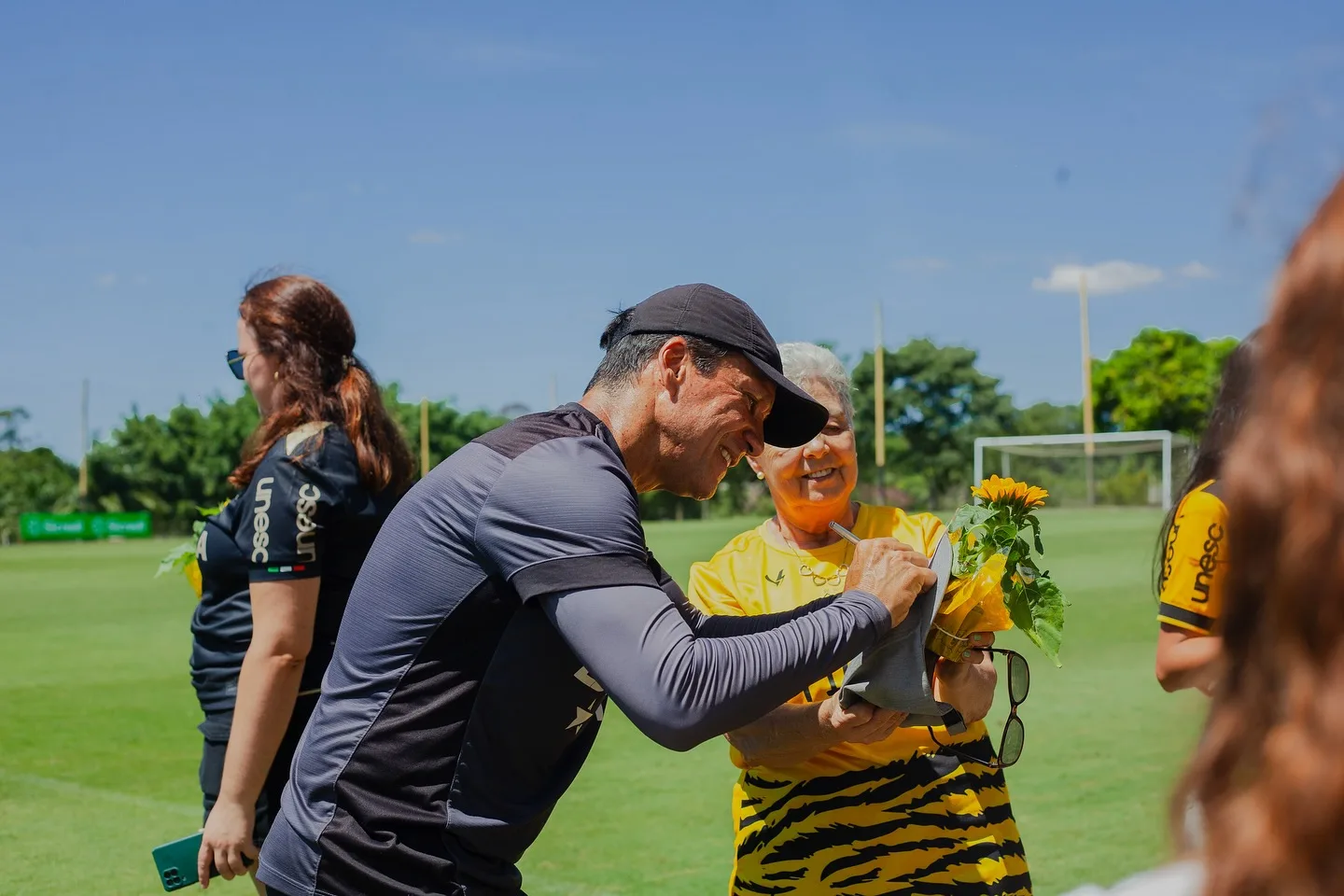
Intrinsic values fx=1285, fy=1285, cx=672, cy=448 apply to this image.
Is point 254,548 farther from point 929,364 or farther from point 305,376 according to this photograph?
point 929,364

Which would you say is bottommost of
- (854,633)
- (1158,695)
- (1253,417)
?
(1158,695)

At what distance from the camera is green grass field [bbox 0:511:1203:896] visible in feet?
20.7

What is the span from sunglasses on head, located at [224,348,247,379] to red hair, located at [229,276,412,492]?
120 mm

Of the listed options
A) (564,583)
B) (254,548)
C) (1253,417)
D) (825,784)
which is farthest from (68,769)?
(1253,417)

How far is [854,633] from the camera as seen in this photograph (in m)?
2.29

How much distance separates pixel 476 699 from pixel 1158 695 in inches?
387

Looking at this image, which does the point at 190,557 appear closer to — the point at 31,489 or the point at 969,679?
the point at 969,679

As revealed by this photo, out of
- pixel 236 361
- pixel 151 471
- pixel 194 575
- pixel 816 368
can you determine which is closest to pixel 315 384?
pixel 236 361

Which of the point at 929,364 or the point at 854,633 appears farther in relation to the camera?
the point at 929,364

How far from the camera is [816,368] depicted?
139 inches

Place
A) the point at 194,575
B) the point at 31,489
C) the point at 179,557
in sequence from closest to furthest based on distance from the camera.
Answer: the point at 194,575 < the point at 179,557 < the point at 31,489

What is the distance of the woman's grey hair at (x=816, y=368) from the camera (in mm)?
3500

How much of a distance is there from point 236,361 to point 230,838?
4.45 ft

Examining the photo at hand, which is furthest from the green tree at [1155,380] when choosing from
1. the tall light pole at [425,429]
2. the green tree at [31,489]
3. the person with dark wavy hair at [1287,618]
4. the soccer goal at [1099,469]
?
the person with dark wavy hair at [1287,618]
